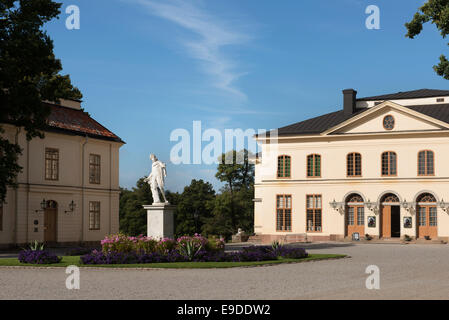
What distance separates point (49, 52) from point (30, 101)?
2.64 meters

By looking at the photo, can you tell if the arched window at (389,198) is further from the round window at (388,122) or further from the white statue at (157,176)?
the white statue at (157,176)

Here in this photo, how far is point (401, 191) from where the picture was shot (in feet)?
158

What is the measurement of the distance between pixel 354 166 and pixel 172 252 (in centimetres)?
2852

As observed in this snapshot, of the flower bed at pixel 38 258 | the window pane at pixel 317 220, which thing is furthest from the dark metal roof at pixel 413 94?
the flower bed at pixel 38 258

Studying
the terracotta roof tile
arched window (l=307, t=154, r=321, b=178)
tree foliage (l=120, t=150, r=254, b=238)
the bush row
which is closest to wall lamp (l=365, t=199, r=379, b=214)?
arched window (l=307, t=154, r=321, b=178)

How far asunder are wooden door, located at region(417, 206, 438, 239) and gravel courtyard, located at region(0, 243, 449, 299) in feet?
86.7

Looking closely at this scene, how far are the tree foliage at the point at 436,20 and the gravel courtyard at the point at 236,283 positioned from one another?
267 inches

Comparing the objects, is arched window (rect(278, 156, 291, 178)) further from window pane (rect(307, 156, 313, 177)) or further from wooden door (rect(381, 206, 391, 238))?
wooden door (rect(381, 206, 391, 238))

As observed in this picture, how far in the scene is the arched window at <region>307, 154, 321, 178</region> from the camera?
165ft

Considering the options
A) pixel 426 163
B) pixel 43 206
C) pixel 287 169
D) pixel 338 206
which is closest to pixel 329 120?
pixel 287 169

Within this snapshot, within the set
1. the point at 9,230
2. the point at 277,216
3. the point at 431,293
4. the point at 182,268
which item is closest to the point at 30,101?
the point at 9,230

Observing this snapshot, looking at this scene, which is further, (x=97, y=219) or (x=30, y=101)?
(x=97, y=219)

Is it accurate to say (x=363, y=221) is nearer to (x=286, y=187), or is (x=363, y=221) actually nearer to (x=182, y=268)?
(x=286, y=187)

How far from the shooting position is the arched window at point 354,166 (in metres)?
49.4
